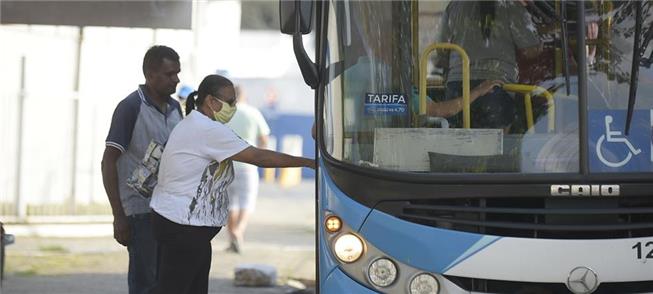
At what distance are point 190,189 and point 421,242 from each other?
5.14 ft

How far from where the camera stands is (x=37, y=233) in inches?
476

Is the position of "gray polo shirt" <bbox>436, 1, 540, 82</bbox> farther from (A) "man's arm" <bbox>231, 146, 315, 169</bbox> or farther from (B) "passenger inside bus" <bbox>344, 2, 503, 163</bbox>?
(A) "man's arm" <bbox>231, 146, 315, 169</bbox>

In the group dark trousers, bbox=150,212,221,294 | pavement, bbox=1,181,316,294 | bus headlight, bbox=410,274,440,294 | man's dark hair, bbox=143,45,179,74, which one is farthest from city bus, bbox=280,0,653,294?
pavement, bbox=1,181,316,294

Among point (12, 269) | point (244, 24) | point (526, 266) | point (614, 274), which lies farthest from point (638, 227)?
point (244, 24)

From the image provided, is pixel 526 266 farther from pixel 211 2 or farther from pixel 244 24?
pixel 244 24

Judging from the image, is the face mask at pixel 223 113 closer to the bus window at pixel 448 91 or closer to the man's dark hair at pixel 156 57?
the man's dark hair at pixel 156 57

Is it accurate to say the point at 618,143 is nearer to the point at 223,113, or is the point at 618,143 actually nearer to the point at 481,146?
the point at 481,146

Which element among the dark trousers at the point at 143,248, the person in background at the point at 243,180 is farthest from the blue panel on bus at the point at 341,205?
the person in background at the point at 243,180

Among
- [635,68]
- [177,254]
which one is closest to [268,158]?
[177,254]

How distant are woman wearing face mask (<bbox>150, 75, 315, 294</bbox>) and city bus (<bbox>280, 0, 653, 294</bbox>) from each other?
0.66m

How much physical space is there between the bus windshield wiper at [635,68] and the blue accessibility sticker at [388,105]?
3.56 feet

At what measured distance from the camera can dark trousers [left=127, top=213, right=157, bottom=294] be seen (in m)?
6.24

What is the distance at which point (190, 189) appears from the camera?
573 cm

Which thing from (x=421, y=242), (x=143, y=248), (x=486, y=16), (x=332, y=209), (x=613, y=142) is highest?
(x=486, y=16)
